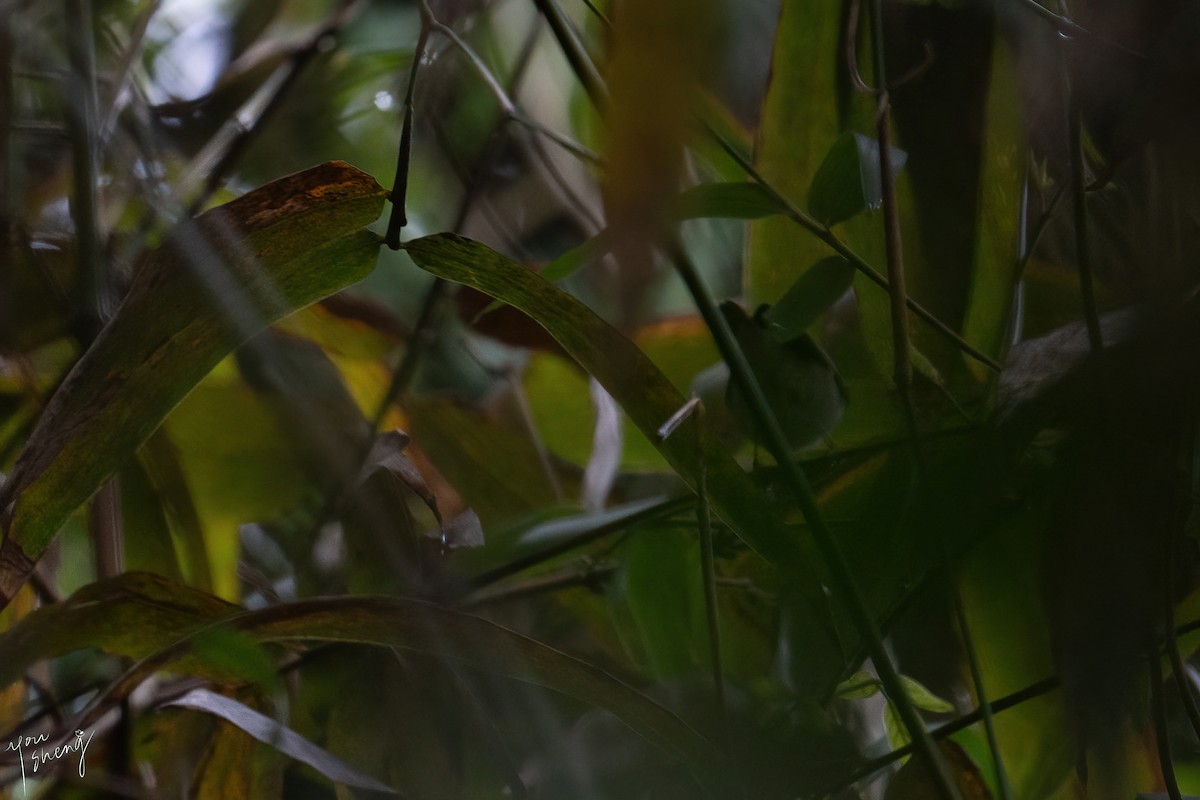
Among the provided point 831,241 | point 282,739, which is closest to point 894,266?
point 831,241

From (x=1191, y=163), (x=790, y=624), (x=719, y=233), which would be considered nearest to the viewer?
(x=1191, y=163)

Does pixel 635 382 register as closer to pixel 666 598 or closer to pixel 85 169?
pixel 666 598

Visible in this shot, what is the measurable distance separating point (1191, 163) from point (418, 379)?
35cm

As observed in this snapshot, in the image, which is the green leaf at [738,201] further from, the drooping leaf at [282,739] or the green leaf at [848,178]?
the drooping leaf at [282,739]

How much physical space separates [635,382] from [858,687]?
0.47 feet

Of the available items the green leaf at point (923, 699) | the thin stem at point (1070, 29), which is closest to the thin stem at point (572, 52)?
the thin stem at point (1070, 29)

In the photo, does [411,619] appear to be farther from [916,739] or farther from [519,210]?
[519,210]

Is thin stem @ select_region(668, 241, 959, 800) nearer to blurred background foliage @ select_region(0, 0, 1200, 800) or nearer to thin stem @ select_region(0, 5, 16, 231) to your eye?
blurred background foliage @ select_region(0, 0, 1200, 800)

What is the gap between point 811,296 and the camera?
0.99 feet

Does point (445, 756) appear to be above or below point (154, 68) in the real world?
below

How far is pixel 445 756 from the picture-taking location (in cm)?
34

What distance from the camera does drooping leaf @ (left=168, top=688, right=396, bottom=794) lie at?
27 cm

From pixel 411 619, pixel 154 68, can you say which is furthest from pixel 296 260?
pixel 154 68

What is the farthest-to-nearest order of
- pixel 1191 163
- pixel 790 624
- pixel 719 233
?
pixel 719 233
pixel 790 624
pixel 1191 163
